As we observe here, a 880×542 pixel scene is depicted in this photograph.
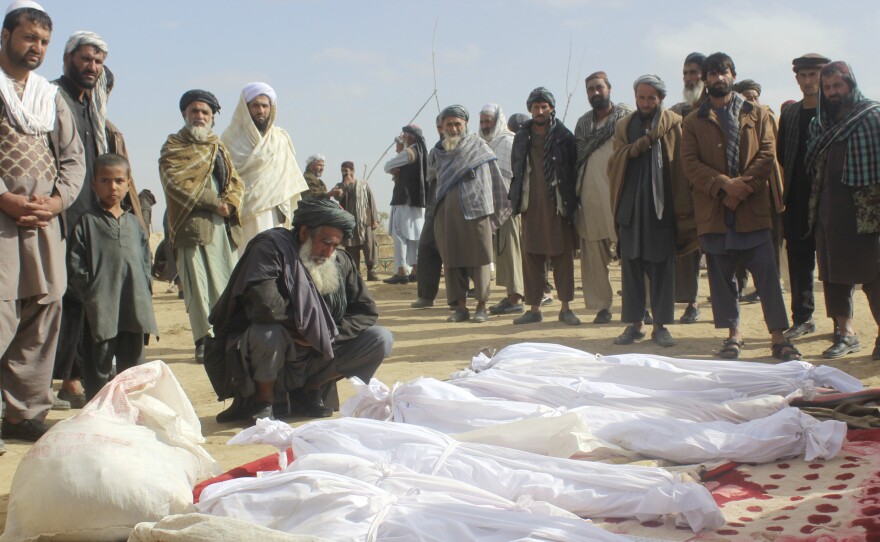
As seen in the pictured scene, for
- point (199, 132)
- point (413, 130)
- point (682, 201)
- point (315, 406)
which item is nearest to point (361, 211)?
point (413, 130)

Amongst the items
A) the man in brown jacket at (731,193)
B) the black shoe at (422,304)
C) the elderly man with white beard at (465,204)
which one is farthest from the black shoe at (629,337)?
the black shoe at (422,304)

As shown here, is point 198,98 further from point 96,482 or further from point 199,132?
point 96,482

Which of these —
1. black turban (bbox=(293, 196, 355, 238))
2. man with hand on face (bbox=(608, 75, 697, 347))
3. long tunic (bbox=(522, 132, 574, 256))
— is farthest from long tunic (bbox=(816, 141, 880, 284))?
black turban (bbox=(293, 196, 355, 238))

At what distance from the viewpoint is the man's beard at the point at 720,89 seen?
6.62 m

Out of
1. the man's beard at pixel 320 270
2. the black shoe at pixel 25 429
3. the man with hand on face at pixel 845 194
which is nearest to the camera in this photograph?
the black shoe at pixel 25 429

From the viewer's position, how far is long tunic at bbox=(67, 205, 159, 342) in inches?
210

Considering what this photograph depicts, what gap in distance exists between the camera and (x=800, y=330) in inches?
287

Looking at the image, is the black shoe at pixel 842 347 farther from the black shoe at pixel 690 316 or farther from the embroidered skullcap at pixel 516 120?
the embroidered skullcap at pixel 516 120

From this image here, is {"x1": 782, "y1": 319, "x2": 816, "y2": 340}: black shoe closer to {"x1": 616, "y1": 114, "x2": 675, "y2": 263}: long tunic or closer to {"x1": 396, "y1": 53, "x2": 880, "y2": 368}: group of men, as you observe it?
{"x1": 396, "y1": 53, "x2": 880, "y2": 368}: group of men

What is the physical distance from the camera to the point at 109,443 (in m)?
3.45

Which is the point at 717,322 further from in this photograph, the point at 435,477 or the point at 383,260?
the point at 383,260

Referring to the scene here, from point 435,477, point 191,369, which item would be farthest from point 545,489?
point 191,369

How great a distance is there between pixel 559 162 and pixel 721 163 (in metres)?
1.85

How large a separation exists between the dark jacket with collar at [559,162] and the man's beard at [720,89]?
182 cm
